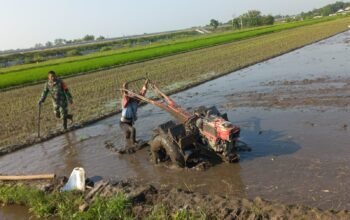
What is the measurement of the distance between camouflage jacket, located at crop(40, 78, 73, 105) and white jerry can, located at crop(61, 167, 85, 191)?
17.4 feet

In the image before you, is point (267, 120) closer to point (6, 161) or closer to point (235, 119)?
point (235, 119)

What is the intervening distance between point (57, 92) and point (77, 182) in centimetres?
559

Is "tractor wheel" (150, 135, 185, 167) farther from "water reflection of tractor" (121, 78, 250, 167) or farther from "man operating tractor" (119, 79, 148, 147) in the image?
"man operating tractor" (119, 79, 148, 147)

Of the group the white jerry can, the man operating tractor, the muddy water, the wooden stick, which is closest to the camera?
the muddy water

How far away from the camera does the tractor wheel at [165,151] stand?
7.95m

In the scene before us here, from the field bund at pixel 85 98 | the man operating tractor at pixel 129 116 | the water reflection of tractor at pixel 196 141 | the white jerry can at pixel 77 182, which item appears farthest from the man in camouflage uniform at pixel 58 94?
the white jerry can at pixel 77 182

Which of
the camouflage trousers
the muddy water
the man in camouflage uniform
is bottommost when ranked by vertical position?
the muddy water

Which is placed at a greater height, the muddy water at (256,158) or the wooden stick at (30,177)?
the wooden stick at (30,177)

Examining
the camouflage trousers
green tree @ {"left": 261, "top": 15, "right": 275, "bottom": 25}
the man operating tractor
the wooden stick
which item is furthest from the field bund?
green tree @ {"left": 261, "top": 15, "right": 275, "bottom": 25}

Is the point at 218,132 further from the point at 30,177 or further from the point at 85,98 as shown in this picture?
the point at 85,98

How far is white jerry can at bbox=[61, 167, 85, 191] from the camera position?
7.07 metres

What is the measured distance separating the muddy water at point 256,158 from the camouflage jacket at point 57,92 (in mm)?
1001

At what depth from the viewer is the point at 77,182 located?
23.4 ft

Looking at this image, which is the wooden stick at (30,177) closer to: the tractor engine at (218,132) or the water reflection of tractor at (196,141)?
the water reflection of tractor at (196,141)
